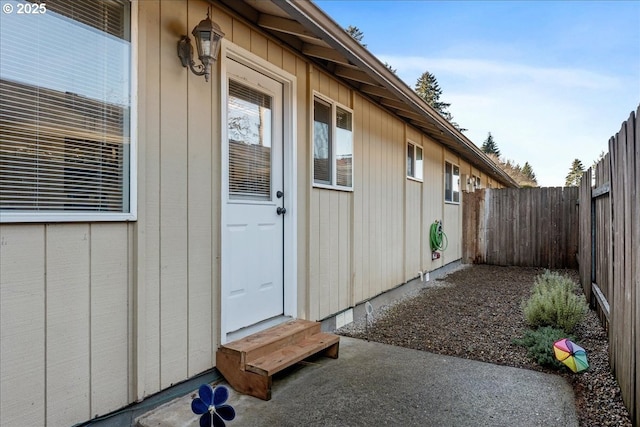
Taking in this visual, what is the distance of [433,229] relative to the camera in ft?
25.2

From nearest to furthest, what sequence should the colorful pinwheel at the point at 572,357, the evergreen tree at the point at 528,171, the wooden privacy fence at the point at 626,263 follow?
the wooden privacy fence at the point at 626,263
the colorful pinwheel at the point at 572,357
the evergreen tree at the point at 528,171

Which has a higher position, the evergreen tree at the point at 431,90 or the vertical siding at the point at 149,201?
the evergreen tree at the point at 431,90

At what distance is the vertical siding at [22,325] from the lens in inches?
66.6

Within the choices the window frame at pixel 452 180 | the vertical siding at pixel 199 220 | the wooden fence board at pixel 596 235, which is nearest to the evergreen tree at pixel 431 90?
the window frame at pixel 452 180

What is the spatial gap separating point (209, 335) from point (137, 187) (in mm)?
1108

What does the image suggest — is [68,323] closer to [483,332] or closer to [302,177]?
[302,177]

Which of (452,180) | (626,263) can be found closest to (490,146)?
(452,180)

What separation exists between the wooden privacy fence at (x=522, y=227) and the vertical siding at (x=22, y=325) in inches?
385

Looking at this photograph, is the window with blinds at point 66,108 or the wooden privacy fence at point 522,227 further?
the wooden privacy fence at point 522,227

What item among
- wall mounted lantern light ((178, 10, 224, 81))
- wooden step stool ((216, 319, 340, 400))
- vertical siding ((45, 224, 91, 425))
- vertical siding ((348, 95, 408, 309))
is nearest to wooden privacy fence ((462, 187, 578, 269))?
vertical siding ((348, 95, 408, 309))

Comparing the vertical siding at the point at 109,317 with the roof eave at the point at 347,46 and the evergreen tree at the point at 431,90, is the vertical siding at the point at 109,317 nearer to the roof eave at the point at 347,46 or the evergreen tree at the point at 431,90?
Answer: the roof eave at the point at 347,46

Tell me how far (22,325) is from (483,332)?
12.6 feet

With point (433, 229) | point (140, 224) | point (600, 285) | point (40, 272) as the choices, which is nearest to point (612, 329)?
point (600, 285)

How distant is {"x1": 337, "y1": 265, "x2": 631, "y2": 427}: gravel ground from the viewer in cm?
251
